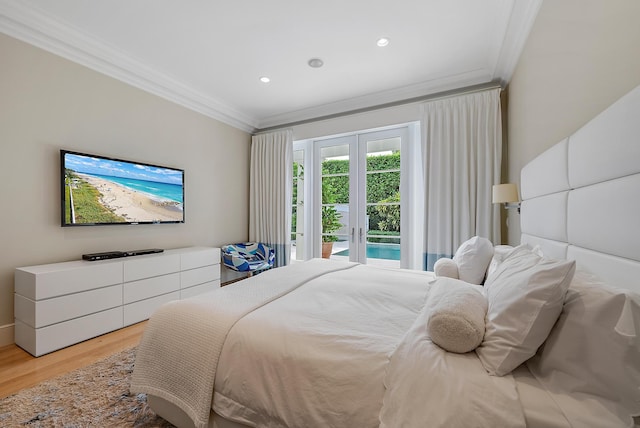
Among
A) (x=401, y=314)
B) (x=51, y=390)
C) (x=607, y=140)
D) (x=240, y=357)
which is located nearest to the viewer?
(x=607, y=140)

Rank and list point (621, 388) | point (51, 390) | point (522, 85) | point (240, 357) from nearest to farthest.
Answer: point (621, 388)
point (240, 357)
point (51, 390)
point (522, 85)

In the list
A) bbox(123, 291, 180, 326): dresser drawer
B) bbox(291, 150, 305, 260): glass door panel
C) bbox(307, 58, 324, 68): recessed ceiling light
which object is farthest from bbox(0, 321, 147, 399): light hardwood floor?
bbox(307, 58, 324, 68): recessed ceiling light

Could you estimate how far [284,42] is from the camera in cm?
Result: 263

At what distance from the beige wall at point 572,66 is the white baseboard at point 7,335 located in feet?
14.2

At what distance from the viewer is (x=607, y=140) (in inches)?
37.1

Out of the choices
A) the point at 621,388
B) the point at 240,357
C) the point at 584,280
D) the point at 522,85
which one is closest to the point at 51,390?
the point at 240,357

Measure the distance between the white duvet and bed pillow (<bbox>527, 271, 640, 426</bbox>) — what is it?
0.14 meters

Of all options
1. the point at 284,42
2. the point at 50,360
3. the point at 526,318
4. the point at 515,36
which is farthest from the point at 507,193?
the point at 50,360

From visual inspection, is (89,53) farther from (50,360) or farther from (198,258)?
(50,360)

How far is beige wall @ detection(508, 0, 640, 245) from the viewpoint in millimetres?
1042

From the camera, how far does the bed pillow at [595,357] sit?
0.69 m

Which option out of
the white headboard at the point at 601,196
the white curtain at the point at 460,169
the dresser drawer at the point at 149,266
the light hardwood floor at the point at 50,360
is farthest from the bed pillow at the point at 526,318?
the dresser drawer at the point at 149,266

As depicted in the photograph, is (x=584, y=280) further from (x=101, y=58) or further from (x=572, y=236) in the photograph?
(x=101, y=58)

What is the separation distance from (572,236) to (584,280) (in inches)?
13.9
